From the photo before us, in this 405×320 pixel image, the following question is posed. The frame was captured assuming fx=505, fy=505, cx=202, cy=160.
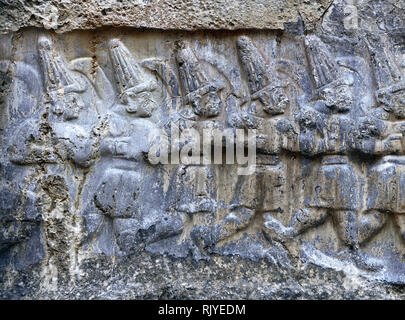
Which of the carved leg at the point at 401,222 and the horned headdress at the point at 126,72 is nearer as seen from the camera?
the carved leg at the point at 401,222

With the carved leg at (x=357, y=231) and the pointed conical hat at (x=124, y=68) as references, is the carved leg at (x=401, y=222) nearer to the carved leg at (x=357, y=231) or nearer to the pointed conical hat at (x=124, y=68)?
the carved leg at (x=357, y=231)

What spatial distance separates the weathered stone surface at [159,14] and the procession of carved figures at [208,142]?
0.17 m

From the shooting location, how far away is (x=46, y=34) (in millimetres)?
3951

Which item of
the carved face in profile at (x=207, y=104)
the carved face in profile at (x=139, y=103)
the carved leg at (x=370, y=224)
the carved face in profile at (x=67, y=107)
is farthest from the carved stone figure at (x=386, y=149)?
the carved face in profile at (x=67, y=107)

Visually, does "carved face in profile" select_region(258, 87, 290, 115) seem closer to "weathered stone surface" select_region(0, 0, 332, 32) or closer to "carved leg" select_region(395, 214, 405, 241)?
"weathered stone surface" select_region(0, 0, 332, 32)

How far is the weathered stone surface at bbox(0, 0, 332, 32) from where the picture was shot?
384cm

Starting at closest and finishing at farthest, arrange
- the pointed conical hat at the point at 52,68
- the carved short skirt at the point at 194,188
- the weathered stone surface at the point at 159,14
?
the weathered stone surface at the point at 159,14 → the pointed conical hat at the point at 52,68 → the carved short skirt at the point at 194,188

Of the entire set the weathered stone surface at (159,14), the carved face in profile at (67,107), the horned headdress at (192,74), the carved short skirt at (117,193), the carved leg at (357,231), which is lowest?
the carved leg at (357,231)

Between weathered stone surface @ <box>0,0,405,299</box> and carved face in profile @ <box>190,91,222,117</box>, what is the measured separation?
0.01 metres

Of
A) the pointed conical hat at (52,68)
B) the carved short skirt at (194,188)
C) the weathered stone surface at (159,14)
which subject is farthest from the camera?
the carved short skirt at (194,188)

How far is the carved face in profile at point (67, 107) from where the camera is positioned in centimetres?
397

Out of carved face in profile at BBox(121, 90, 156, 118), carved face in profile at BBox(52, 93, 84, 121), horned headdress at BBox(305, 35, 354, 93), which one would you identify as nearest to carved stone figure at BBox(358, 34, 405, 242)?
horned headdress at BBox(305, 35, 354, 93)

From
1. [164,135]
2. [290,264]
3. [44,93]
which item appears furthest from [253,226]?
[44,93]

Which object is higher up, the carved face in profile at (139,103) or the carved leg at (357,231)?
the carved face in profile at (139,103)
